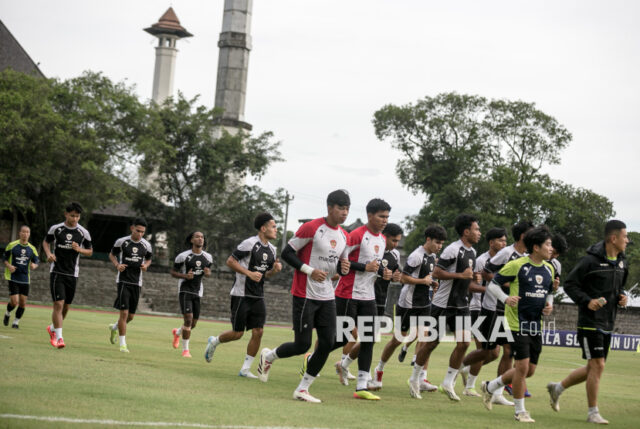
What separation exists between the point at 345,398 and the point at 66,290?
251 inches

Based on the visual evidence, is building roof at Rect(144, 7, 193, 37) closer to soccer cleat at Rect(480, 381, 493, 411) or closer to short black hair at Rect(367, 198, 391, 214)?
short black hair at Rect(367, 198, 391, 214)

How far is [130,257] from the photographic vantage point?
50.1ft

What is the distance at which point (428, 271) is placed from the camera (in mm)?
13000

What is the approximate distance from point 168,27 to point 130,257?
79961 millimetres

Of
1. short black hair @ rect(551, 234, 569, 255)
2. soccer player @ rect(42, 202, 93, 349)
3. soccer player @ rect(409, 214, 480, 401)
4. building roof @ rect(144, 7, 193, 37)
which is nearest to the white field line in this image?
soccer player @ rect(409, 214, 480, 401)

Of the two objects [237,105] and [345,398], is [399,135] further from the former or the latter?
[345,398]

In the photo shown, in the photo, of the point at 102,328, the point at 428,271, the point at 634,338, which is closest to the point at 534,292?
the point at 428,271

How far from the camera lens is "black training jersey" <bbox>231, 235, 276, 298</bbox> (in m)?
13.1

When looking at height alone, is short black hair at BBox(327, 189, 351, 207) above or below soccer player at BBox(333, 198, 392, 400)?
above

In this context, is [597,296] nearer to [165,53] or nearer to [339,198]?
[339,198]

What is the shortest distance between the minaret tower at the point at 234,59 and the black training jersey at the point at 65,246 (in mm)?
64140

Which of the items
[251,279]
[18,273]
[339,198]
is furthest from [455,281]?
[18,273]

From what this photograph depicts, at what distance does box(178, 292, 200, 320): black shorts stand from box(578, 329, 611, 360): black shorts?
30.1ft

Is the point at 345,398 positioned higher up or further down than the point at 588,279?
further down
